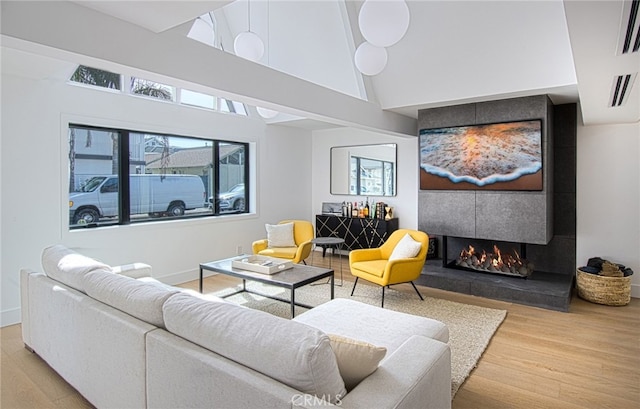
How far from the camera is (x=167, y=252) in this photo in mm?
5102

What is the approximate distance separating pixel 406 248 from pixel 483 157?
5.31ft

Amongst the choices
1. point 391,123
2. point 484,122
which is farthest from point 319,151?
point 484,122

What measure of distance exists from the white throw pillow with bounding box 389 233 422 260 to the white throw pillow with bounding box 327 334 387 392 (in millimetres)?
2843

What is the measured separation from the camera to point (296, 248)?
5.51 metres

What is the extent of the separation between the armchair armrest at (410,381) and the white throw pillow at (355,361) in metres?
0.04

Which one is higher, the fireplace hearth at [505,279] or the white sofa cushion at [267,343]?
the white sofa cushion at [267,343]

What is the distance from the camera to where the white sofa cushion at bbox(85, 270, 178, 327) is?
6.41 feet

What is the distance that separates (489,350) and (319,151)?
508 centimetres

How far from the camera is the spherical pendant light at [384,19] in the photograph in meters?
2.24

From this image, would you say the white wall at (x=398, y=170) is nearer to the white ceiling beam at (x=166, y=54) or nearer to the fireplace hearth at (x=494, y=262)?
the fireplace hearth at (x=494, y=262)

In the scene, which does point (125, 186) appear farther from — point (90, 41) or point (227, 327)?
point (227, 327)

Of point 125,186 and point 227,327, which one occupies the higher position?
point 125,186

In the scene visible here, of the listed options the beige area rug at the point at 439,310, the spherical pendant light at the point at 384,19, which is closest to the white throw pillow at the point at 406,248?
Answer: the beige area rug at the point at 439,310

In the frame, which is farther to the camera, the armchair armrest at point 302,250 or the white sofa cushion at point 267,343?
the armchair armrest at point 302,250
